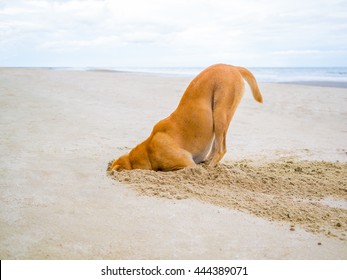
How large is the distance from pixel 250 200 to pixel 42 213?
2.12m

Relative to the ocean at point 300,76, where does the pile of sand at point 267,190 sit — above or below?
below

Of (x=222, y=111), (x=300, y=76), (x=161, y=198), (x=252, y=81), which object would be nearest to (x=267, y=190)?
(x=222, y=111)

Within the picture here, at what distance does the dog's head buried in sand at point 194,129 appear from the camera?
4.82 metres

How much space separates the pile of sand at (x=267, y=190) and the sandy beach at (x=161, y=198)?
0.5 inches

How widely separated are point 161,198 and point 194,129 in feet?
3.96

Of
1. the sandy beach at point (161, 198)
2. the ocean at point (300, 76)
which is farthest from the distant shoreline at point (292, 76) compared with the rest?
the sandy beach at point (161, 198)

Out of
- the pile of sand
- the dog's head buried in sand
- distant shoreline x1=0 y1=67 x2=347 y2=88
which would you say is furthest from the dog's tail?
distant shoreline x1=0 y1=67 x2=347 y2=88

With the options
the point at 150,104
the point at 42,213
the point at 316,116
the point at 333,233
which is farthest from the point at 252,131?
the point at 42,213

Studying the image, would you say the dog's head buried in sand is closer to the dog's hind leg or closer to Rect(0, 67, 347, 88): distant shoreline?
the dog's hind leg

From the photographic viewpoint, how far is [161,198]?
158 inches

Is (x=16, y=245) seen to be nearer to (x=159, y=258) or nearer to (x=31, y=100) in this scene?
(x=159, y=258)

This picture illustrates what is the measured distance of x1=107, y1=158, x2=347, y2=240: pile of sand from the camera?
147 inches

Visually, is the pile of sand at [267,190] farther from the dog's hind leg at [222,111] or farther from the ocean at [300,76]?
the ocean at [300,76]

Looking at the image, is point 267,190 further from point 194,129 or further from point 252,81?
point 252,81
